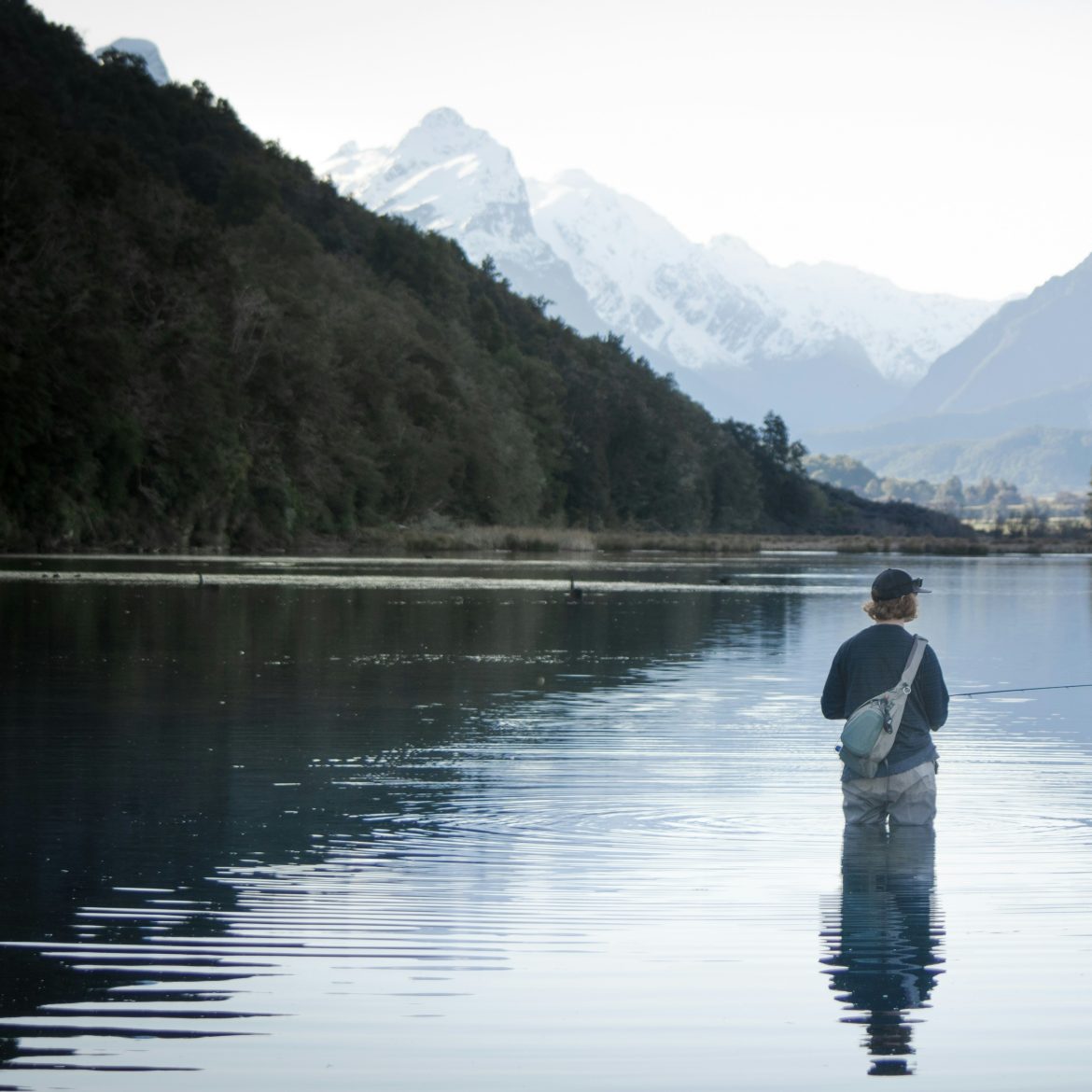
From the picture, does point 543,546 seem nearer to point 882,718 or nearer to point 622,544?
point 622,544

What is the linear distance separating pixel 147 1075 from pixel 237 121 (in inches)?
6627

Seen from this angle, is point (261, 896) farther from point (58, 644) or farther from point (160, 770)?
point (58, 644)

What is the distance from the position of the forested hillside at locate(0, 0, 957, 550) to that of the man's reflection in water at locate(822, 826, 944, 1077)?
219 feet

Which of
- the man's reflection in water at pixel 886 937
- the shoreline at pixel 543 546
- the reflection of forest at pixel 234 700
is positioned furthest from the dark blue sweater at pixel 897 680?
the shoreline at pixel 543 546

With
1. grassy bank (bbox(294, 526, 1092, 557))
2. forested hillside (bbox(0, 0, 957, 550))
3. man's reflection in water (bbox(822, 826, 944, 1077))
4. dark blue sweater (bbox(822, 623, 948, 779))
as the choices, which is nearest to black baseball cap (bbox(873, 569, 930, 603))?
dark blue sweater (bbox(822, 623, 948, 779))

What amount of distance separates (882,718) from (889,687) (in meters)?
0.26

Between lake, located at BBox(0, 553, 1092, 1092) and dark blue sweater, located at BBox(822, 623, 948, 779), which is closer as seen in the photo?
lake, located at BBox(0, 553, 1092, 1092)

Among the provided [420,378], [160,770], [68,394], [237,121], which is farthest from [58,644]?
[237,121]

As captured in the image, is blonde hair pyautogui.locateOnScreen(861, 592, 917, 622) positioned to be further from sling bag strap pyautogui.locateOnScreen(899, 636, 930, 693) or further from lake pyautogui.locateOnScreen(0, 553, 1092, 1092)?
lake pyautogui.locateOnScreen(0, 553, 1092, 1092)

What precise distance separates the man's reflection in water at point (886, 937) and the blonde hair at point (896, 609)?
1493mm

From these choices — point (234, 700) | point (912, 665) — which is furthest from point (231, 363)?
point (912, 665)

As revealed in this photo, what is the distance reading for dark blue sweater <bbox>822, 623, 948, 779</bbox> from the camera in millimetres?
12016

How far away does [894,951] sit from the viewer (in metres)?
9.40

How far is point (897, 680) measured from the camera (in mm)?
12070
